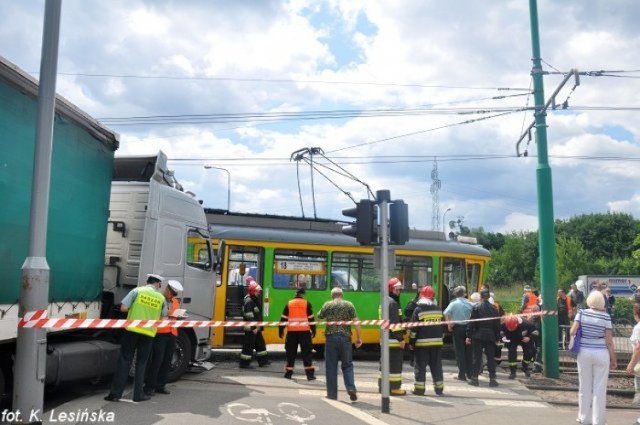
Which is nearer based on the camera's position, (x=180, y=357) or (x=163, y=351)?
(x=163, y=351)

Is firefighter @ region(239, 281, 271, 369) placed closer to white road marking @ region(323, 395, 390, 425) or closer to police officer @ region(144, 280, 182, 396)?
police officer @ region(144, 280, 182, 396)

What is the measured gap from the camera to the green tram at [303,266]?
13.5 metres

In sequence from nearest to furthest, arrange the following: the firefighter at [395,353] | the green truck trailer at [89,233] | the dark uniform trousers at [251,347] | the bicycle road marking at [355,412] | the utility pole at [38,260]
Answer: the utility pole at [38,260], the green truck trailer at [89,233], the bicycle road marking at [355,412], the firefighter at [395,353], the dark uniform trousers at [251,347]

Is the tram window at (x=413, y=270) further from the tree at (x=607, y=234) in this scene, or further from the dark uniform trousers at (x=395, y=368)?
the tree at (x=607, y=234)

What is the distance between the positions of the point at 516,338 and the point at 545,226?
224 centimetres

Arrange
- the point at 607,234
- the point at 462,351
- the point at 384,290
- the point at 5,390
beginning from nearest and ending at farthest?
1. the point at 5,390
2. the point at 384,290
3. the point at 462,351
4. the point at 607,234

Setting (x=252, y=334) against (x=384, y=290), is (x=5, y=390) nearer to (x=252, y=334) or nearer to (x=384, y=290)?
(x=384, y=290)

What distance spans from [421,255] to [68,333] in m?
9.27

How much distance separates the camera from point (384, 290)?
835 centimetres

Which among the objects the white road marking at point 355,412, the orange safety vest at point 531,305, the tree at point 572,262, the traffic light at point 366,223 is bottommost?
the white road marking at point 355,412

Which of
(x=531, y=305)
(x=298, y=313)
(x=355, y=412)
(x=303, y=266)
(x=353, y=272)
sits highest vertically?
(x=303, y=266)

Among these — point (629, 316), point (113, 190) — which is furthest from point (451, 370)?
point (629, 316)

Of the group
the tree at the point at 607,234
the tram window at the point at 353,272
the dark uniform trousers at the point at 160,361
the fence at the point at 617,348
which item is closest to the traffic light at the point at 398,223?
the dark uniform trousers at the point at 160,361

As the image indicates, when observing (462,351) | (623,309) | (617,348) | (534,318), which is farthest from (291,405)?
(623,309)
